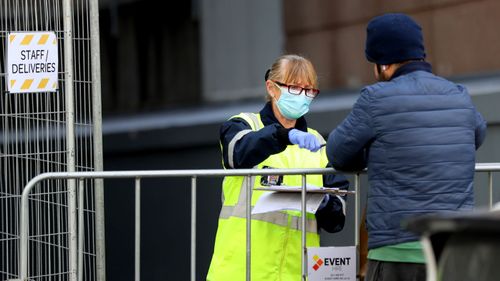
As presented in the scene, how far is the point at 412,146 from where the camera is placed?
4.39 metres

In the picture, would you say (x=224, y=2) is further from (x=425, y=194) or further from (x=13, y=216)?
(x=425, y=194)

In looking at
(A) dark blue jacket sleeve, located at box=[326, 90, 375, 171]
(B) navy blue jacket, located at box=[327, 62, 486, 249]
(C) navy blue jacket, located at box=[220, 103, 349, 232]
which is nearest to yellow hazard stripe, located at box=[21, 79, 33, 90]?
(C) navy blue jacket, located at box=[220, 103, 349, 232]

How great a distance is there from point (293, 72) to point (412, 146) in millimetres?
1139

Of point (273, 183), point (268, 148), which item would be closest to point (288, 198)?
point (273, 183)

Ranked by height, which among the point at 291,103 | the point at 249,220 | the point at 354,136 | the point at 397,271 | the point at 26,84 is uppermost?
the point at 26,84

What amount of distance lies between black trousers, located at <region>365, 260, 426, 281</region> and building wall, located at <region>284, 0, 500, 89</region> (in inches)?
163

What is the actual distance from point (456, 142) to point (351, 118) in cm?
43

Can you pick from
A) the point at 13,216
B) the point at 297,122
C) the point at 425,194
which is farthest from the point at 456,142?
the point at 13,216

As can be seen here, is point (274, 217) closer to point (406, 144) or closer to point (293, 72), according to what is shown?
point (293, 72)

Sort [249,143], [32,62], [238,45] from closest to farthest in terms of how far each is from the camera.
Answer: [249,143]
[32,62]
[238,45]

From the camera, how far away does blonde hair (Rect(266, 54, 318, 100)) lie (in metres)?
5.38

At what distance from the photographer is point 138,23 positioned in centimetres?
1266

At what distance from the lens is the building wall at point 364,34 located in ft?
27.8

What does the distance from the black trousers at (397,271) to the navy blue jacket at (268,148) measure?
0.72 m
